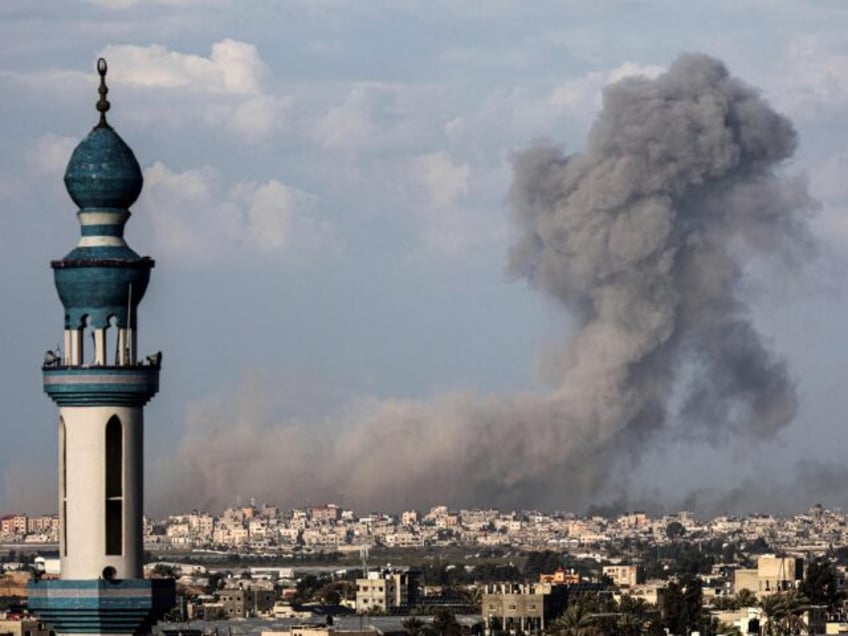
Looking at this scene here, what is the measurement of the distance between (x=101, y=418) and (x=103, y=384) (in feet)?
1.07

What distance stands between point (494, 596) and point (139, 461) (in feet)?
456

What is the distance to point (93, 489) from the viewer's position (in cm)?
2875

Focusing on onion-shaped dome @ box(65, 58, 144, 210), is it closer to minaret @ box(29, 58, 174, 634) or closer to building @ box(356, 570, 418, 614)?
minaret @ box(29, 58, 174, 634)

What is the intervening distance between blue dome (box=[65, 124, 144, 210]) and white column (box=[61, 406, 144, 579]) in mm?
1932

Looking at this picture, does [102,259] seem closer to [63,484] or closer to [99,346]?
[99,346]

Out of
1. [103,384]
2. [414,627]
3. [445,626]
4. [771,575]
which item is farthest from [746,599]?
[103,384]

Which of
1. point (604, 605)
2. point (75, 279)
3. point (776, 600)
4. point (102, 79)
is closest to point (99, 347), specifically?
point (75, 279)

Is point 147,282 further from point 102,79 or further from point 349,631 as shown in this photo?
point 349,631

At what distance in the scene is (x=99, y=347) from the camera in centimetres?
2895

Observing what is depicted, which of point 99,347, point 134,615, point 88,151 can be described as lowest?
point 134,615

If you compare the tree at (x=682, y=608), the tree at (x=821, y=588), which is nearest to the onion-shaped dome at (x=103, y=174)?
the tree at (x=682, y=608)

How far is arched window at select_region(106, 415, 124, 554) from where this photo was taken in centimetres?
2883

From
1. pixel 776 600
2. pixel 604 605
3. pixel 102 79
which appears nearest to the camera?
pixel 102 79

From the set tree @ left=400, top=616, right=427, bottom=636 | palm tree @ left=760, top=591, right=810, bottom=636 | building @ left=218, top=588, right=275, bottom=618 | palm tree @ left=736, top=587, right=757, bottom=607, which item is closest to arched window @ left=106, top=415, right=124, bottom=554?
palm tree @ left=760, top=591, right=810, bottom=636
